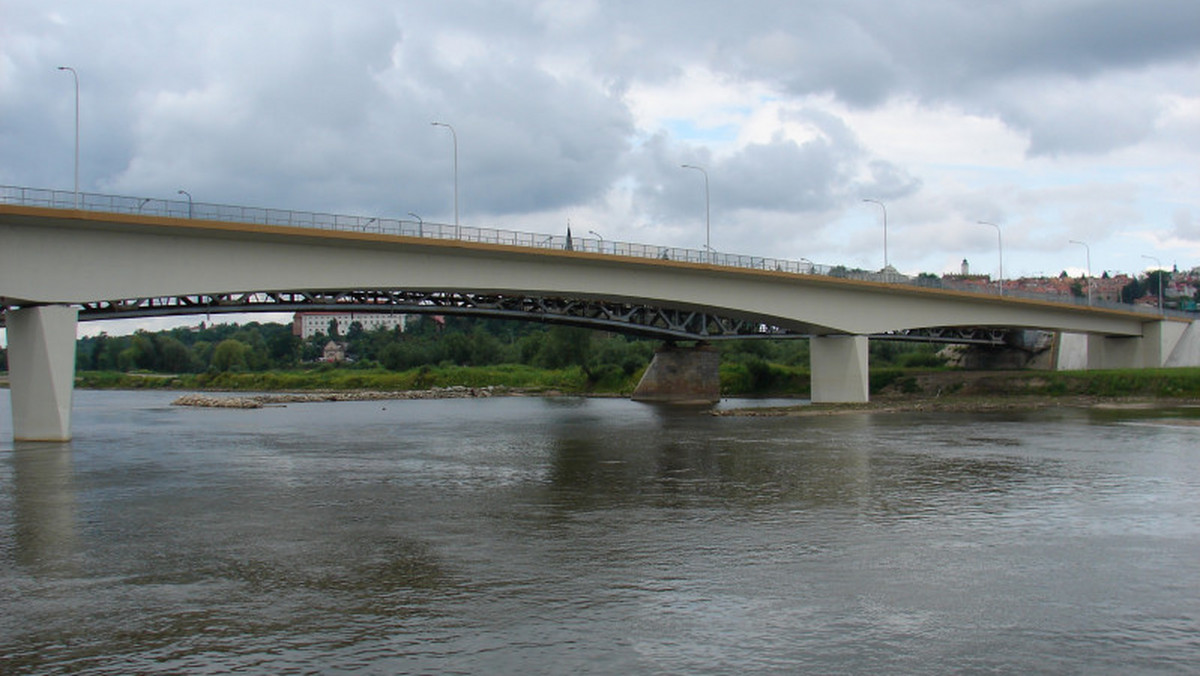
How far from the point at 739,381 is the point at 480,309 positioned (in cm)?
4942

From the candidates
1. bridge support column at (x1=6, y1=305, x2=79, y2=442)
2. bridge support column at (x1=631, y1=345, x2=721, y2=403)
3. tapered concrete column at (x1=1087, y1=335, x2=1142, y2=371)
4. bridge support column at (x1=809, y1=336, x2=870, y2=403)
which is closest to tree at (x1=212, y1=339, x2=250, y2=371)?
bridge support column at (x1=631, y1=345, x2=721, y2=403)

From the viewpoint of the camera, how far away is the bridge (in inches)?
1350

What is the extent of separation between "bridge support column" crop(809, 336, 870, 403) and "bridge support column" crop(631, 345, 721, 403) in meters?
17.4

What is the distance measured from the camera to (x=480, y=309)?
176ft

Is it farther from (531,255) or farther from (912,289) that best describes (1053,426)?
(531,255)

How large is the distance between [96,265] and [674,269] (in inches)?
1180

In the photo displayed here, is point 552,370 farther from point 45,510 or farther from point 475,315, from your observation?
point 45,510

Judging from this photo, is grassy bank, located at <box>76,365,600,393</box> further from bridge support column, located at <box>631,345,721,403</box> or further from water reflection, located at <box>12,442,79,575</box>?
water reflection, located at <box>12,442,79,575</box>

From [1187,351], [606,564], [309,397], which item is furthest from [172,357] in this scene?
[606,564]

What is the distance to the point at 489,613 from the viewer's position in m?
12.0

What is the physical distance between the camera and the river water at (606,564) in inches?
415

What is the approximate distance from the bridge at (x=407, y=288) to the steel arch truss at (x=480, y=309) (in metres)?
0.13

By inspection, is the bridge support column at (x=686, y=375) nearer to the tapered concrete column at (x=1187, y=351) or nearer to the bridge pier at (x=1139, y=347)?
the bridge pier at (x=1139, y=347)

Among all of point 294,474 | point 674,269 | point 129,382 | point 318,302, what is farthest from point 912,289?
point 129,382
